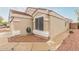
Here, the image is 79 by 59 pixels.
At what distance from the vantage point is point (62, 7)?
73.5 inches

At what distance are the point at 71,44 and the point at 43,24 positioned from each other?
425 millimetres

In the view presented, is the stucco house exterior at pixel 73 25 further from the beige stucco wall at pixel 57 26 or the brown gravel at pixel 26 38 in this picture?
the brown gravel at pixel 26 38

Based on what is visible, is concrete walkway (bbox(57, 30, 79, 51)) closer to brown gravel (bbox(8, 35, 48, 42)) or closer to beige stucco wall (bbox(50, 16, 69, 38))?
beige stucco wall (bbox(50, 16, 69, 38))

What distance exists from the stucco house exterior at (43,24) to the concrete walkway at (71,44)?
0.05 meters

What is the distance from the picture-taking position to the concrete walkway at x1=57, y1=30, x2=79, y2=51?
1865 millimetres

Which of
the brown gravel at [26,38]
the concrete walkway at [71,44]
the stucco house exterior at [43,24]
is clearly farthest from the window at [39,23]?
the concrete walkway at [71,44]

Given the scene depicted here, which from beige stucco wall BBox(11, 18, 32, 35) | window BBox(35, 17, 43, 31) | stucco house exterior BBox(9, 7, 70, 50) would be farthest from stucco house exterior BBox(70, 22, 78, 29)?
beige stucco wall BBox(11, 18, 32, 35)

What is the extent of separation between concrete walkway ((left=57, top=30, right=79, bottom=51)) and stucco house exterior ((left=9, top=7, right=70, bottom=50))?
0.15 feet

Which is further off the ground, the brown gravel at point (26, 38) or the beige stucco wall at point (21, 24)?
the beige stucco wall at point (21, 24)

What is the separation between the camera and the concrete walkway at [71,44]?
187 cm
